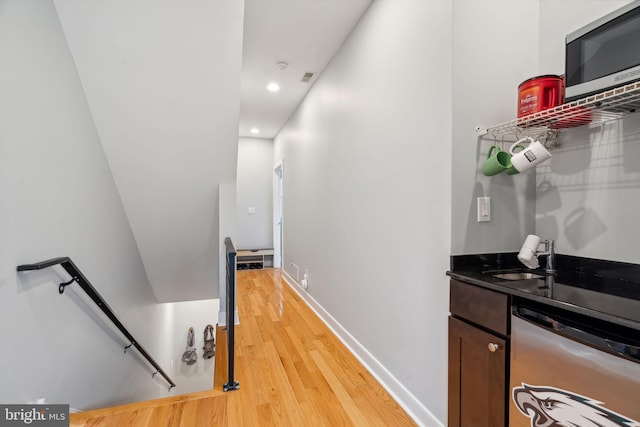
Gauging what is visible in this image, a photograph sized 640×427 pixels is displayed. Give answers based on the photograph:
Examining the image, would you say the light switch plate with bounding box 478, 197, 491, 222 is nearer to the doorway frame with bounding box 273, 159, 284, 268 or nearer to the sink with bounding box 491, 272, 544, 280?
the sink with bounding box 491, 272, 544, 280

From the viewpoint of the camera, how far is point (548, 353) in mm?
1002

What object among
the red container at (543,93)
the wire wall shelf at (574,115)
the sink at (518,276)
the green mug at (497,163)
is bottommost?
the sink at (518,276)

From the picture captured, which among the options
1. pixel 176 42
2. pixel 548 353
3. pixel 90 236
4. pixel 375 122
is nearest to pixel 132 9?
pixel 176 42

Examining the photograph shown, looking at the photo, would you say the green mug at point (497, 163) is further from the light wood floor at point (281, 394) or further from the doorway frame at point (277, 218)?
the doorway frame at point (277, 218)

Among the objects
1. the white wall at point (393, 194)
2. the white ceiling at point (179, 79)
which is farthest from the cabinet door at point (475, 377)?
the white ceiling at point (179, 79)

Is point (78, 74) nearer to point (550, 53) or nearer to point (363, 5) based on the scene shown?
point (363, 5)

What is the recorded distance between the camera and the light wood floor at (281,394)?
1709mm

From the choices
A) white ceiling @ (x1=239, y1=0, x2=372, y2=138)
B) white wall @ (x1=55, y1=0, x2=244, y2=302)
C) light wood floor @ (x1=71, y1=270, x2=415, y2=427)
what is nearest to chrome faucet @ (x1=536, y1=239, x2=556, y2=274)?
light wood floor @ (x1=71, y1=270, x2=415, y2=427)

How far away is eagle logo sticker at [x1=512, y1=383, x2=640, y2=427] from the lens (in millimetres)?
845

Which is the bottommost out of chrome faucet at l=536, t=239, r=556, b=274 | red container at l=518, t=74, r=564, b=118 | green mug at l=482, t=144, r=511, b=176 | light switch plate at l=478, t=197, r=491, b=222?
chrome faucet at l=536, t=239, r=556, b=274

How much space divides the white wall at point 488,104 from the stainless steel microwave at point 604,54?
0.38 m

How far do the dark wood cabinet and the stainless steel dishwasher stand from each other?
5 cm

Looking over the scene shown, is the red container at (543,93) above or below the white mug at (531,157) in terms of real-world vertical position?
above

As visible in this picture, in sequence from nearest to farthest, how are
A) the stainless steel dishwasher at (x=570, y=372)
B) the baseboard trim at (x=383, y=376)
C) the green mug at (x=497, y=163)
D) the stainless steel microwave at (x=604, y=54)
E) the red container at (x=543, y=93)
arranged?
the stainless steel dishwasher at (x=570, y=372)
the stainless steel microwave at (x=604, y=54)
the red container at (x=543, y=93)
the green mug at (x=497, y=163)
the baseboard trim at (x=383, y=376)
